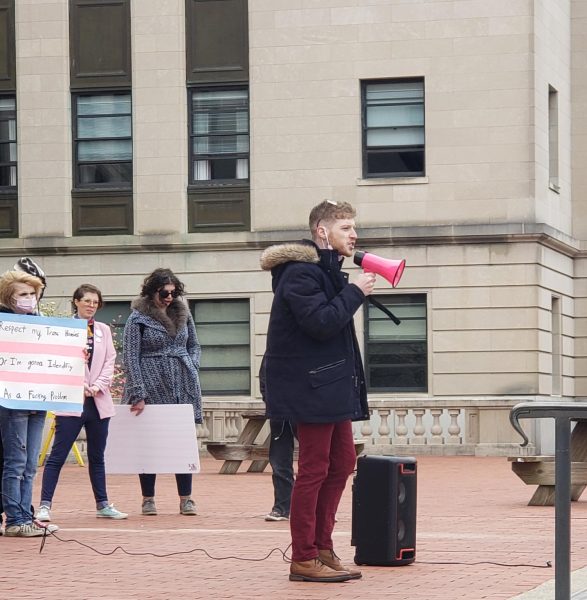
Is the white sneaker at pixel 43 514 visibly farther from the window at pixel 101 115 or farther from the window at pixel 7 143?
the window at pixel 7 143

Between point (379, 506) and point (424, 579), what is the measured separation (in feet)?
2.28

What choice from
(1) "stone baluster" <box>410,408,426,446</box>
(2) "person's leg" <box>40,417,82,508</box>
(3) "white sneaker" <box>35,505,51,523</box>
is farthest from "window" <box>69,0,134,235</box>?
(3) "white sneaker" <box>35,505,51,523</box>

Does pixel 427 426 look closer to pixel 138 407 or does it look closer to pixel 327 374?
pixel 138 407

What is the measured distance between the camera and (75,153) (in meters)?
33.7

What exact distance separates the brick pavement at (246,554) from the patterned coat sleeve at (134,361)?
1.00 metres

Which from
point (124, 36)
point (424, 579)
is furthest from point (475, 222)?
point (424, 579)

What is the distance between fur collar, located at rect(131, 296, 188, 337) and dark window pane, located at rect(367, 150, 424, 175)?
59.8 feet

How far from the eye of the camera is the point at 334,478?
983cm

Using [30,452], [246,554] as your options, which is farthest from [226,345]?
[246,554]

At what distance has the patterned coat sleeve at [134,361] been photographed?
14344 millimetres

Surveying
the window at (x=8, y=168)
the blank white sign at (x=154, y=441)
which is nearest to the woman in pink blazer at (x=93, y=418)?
the blank white sign at (x=154, y=441)

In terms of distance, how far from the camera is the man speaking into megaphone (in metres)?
9.45

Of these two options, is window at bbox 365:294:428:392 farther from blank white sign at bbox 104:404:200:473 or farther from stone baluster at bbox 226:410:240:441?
blank white sign at bbox 104:404:200:473

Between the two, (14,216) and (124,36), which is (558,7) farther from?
(14,216)
